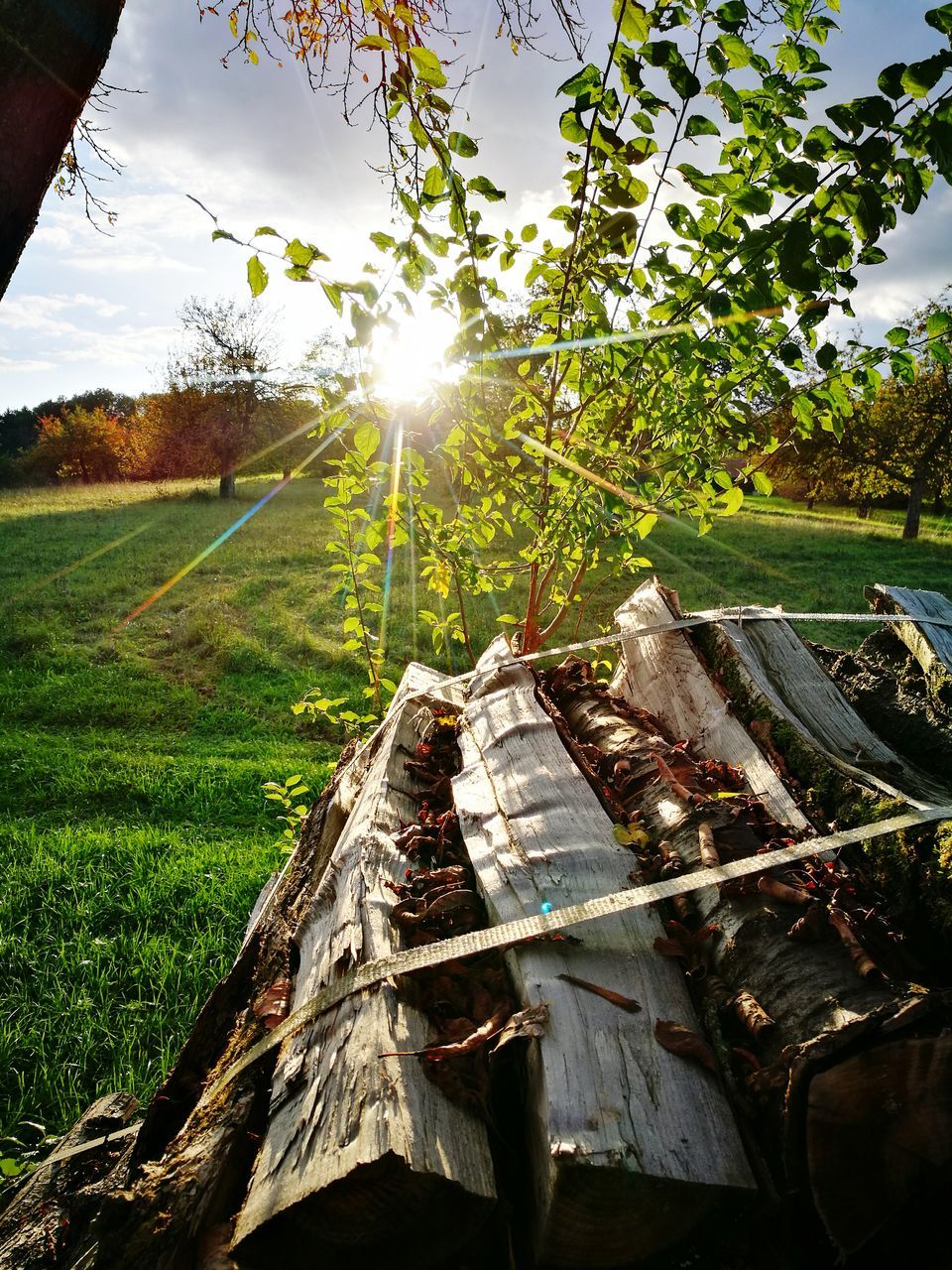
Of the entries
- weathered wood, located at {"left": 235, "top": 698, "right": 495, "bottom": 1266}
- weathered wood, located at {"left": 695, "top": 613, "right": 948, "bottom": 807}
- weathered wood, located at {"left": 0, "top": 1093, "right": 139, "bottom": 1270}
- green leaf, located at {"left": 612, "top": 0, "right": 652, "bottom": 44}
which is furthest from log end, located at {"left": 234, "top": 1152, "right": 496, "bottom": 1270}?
green leaf, located at {"left": 612, "top": 0, "right": 652, "bottom": 44}

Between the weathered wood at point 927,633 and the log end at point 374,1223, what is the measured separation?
7.38 feet

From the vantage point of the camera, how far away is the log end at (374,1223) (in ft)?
4.00

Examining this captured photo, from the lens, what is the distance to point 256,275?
1865 millimetres

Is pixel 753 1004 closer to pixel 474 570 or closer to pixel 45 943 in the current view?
pixel 474 570

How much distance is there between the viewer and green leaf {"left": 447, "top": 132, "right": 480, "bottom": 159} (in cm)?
179

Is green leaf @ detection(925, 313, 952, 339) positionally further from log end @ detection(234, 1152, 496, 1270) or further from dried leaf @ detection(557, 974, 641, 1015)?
log end @ detection(234, 1152, 496, 1270)

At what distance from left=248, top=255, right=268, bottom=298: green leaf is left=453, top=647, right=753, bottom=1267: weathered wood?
5.64ft

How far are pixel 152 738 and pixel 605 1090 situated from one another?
7182 millimetres

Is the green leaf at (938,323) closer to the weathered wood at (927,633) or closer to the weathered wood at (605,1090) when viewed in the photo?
the weathered wood at (927,633)

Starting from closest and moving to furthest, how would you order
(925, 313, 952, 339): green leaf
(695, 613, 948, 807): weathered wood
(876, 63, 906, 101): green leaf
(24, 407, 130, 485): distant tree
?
(876, 63, 906, 101): green leaf < (925, 313, 952, 339): green leaf < (695, 613, 948, 807): weathered wood < (24, 407, 130, 485): distant tree

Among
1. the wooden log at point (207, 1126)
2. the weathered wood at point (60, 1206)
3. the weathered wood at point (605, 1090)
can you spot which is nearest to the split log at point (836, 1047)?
the weathered wood at point (605, 1090)

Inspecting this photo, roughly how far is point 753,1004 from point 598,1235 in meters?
0.52

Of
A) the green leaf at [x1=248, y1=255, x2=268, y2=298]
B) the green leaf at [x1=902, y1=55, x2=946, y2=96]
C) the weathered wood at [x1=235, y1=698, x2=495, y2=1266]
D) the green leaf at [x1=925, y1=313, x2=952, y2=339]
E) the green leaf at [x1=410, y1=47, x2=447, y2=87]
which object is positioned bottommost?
the weathered wood at [x1=235, y1=698, x2=495, y2=1266]

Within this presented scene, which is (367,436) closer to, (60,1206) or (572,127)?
(572,127)
